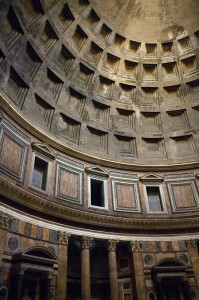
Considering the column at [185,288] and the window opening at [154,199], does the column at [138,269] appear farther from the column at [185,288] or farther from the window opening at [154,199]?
the window opening at [154,199]

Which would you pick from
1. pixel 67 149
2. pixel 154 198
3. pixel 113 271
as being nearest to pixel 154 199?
pixel 154 198

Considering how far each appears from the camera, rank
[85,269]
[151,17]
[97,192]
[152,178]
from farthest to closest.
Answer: [151,17], [152,178], [97,192], [85,269]

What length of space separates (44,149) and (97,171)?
3.82 meters

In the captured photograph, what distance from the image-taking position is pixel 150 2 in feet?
64.8

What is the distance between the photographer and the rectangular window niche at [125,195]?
16.1 metres

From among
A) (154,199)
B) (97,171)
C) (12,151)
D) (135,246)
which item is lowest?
(135,246)

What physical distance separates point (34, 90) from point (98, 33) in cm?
725

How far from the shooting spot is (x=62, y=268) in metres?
12.2

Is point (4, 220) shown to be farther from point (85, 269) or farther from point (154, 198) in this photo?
point (154, 198)

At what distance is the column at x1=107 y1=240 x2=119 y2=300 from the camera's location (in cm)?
1287

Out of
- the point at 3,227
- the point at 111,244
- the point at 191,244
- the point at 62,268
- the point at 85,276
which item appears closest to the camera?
the point at 3,227

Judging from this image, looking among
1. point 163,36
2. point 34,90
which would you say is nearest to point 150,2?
point 163,36

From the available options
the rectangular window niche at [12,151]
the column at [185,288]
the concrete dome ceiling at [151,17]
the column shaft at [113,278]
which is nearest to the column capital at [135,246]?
the column shaft at [113,278]

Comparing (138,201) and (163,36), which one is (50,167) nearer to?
(138,201)
